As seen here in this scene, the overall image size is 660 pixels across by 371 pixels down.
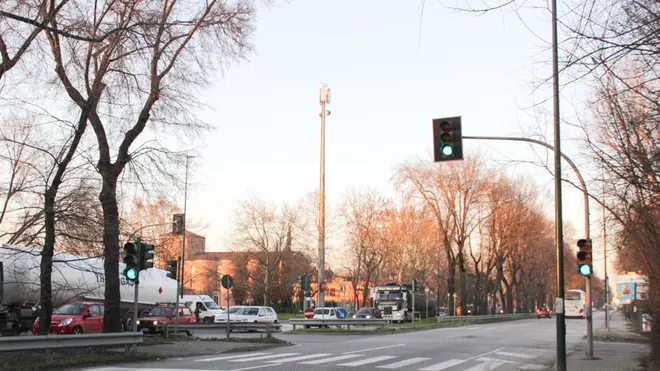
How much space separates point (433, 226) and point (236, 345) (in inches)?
1383

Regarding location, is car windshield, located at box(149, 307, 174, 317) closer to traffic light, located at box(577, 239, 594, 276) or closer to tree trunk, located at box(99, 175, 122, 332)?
tree trunk, located at box(99, 175, 122, 332)

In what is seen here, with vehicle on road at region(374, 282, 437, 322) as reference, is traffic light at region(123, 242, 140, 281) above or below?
above

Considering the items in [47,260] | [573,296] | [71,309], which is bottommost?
[573,296]

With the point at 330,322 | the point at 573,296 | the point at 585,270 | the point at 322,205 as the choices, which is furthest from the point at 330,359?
the point at 573,296

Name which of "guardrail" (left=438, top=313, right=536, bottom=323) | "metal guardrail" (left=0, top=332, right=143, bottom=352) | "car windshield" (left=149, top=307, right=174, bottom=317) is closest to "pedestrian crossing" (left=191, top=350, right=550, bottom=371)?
"metal guardrail" (left=0, top=332, right=143, bottom=352)

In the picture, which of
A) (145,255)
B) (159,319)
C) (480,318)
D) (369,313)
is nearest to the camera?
(145,255)

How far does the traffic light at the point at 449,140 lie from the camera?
51.1 feet

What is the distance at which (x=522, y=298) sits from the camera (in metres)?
101

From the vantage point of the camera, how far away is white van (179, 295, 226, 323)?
1742 inches

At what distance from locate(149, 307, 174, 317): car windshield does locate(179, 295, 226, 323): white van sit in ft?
32.8

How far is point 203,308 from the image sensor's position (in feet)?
153

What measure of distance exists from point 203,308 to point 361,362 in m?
31.5

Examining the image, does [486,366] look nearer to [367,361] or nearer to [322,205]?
[367,361]

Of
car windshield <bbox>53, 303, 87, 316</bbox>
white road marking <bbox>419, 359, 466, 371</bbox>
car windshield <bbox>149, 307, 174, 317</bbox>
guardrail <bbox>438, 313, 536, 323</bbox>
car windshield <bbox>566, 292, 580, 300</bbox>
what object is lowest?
guardrail <bbox>438, 313, 536, 323</bbox>
